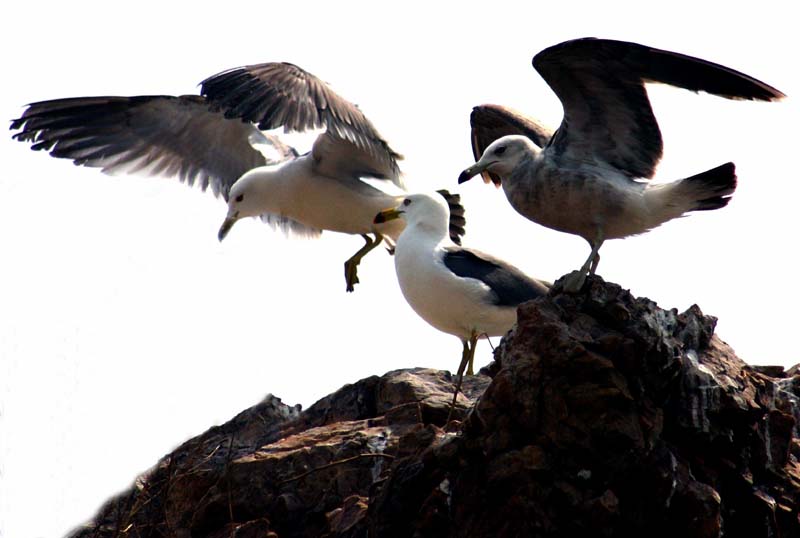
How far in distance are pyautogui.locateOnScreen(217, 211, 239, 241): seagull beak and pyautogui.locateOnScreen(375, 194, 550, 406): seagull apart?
2995mm

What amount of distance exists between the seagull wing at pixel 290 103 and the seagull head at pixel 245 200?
0.79 metres

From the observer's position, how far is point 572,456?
5684 mm

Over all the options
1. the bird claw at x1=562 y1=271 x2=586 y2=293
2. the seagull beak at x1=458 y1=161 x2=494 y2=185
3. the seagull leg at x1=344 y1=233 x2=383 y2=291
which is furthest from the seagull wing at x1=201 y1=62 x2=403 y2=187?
the bird claw at x1=562 y1=271 x2=586 y2=293

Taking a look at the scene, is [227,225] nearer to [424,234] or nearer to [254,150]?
[254,150]

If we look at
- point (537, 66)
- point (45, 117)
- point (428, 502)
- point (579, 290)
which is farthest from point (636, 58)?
point (45, 117)

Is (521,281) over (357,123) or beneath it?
beneath

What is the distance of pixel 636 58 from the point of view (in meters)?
7.81

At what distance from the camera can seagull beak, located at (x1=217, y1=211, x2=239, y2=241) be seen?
1185 cm

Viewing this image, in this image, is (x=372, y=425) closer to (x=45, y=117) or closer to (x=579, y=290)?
(x=579, y=290)

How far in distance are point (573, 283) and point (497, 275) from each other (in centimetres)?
262

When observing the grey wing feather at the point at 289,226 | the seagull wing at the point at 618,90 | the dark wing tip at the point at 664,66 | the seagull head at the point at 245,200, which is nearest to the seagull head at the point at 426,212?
the seagull wing at the point at 618,90

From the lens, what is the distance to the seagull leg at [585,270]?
6266mm

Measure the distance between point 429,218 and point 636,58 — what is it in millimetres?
2280

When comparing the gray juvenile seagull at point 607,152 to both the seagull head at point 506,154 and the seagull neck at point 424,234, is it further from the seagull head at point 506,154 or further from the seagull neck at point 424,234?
the seagull neck at point 424,234
